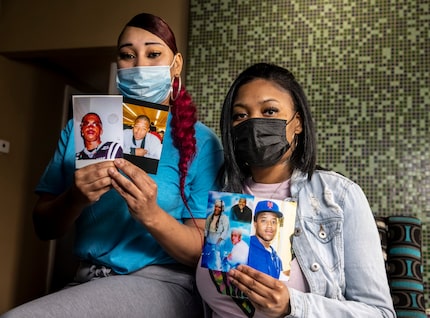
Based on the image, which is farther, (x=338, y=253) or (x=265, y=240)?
(x=338, y=253)

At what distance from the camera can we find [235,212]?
1083 mm

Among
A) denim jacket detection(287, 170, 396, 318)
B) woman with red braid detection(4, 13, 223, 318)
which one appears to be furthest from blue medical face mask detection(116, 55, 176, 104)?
denim jacket detection(287, 170, 396, 318)

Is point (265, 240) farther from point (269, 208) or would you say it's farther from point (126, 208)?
point (126, 208)

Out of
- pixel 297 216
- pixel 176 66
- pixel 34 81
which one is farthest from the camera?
pixel 34 81

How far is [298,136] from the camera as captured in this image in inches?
58.4

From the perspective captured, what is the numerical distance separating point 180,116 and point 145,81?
16 cm

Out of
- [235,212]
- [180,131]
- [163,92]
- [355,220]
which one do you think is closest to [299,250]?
[355,220]

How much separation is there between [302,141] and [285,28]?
5.75 ft

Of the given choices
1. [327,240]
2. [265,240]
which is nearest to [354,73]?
[327,240]

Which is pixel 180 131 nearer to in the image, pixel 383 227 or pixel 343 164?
pixel 383 227

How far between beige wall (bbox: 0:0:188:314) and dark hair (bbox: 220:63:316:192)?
1831mm

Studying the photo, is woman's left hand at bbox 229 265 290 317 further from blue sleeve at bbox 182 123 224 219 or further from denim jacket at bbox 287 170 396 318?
blue sleeve at bbox 182 123 224 219

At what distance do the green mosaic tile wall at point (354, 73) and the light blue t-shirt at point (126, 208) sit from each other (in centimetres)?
147

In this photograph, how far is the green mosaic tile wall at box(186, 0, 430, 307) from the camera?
2703 millimetres
